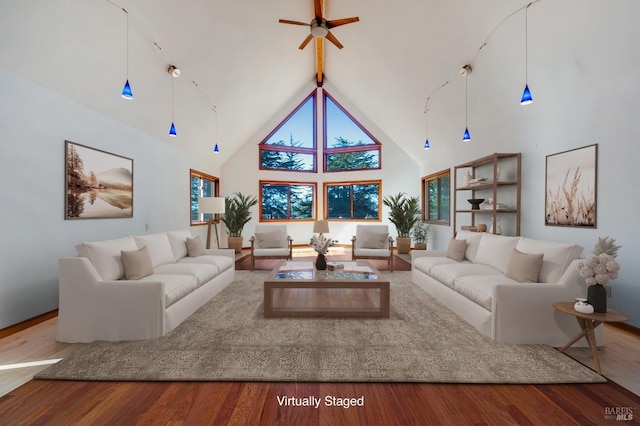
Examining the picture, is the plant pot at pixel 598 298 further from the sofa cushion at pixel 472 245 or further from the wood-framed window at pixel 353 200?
the wood-framed window at pixel 353 200

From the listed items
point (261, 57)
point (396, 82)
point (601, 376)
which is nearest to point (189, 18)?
point (261, 57)

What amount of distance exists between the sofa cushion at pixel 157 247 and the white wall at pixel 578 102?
519cm

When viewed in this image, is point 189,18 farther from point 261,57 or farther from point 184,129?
point 184,129

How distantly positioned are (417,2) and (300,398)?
16.0ft

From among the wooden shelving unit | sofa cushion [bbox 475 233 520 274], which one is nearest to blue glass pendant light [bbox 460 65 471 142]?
the wooden shelving unit

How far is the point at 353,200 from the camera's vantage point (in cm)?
902

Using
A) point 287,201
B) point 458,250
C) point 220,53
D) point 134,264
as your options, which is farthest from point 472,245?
point 287,201

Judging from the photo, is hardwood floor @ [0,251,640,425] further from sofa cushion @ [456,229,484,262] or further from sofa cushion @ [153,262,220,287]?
sofa cushion @ [456,229,484,262]

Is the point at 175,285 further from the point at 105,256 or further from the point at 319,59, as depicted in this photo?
the point at 319,59

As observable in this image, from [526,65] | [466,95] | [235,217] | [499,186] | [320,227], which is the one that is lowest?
[320,227]

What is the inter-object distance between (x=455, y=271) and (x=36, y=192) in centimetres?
483

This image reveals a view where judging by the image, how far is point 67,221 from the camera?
3330 mm

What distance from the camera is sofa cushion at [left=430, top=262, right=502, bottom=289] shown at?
3309 millimetres

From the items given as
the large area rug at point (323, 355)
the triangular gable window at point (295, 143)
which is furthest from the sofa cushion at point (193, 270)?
the triangular gable window at point (295, 143)
